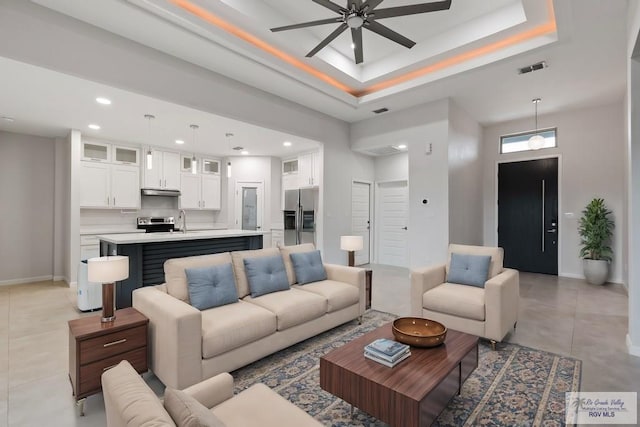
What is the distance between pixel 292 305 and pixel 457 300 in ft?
5.41

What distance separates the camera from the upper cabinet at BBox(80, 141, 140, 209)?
18.6 ft

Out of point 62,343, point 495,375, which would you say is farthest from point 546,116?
point 62,343

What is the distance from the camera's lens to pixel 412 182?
219 inches

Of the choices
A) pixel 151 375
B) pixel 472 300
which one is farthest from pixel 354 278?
pixel 151 375

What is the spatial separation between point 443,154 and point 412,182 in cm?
72

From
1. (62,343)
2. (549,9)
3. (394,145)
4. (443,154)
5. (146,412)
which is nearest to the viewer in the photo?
(146,412)

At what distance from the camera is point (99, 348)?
2.00m

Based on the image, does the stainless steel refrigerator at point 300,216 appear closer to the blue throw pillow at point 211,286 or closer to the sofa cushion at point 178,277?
the blue throw pillow at point 211,286

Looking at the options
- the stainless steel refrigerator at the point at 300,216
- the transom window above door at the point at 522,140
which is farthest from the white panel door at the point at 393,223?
the transom window above door at the point at 522,140

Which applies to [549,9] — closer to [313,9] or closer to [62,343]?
[313,9]

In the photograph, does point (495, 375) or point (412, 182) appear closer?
point (495, 375)

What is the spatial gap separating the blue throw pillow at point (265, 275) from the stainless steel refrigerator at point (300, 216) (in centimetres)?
318

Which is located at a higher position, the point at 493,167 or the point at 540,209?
the point at 493,167

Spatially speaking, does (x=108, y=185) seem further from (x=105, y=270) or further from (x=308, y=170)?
(x=105, y=270)
